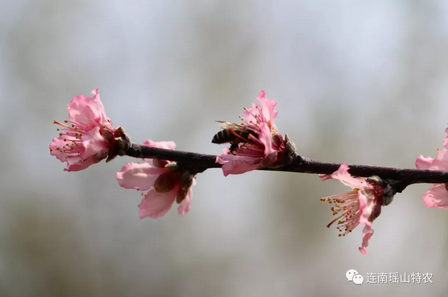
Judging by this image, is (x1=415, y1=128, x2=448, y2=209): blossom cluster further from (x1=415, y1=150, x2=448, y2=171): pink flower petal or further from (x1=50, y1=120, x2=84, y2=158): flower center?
(x1=50, y1=120, x2=84, y2=158): flower center

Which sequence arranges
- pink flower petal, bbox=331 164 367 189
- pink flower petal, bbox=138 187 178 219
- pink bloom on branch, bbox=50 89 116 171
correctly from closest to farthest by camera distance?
pink flower petal, bbox=331 164 367 189, pink bloom on branch, bbox=50 89 116 171, pink flower petal, bbox=138 187 178 219

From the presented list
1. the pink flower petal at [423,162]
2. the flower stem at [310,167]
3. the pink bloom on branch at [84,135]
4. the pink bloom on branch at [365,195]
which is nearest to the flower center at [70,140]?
the pink bloom on branch at [84,135]

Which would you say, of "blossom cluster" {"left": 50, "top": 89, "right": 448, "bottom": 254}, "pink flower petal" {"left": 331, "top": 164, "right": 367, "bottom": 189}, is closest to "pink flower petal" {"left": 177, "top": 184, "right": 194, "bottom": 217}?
"blossom cluster" {"left": 50, "top": 89, "right": 448, "bottom": 254}

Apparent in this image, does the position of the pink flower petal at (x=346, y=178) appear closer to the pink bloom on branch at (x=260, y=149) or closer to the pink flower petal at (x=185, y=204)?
the pink bloom on branch at (x=260, y=149)

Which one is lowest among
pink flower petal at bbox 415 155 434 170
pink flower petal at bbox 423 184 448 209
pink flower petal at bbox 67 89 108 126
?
pink flower petal at bbox 423 184 448 209

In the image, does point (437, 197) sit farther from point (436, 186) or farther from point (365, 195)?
point (365, 195)

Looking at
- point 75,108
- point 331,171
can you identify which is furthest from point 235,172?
point 75,108
